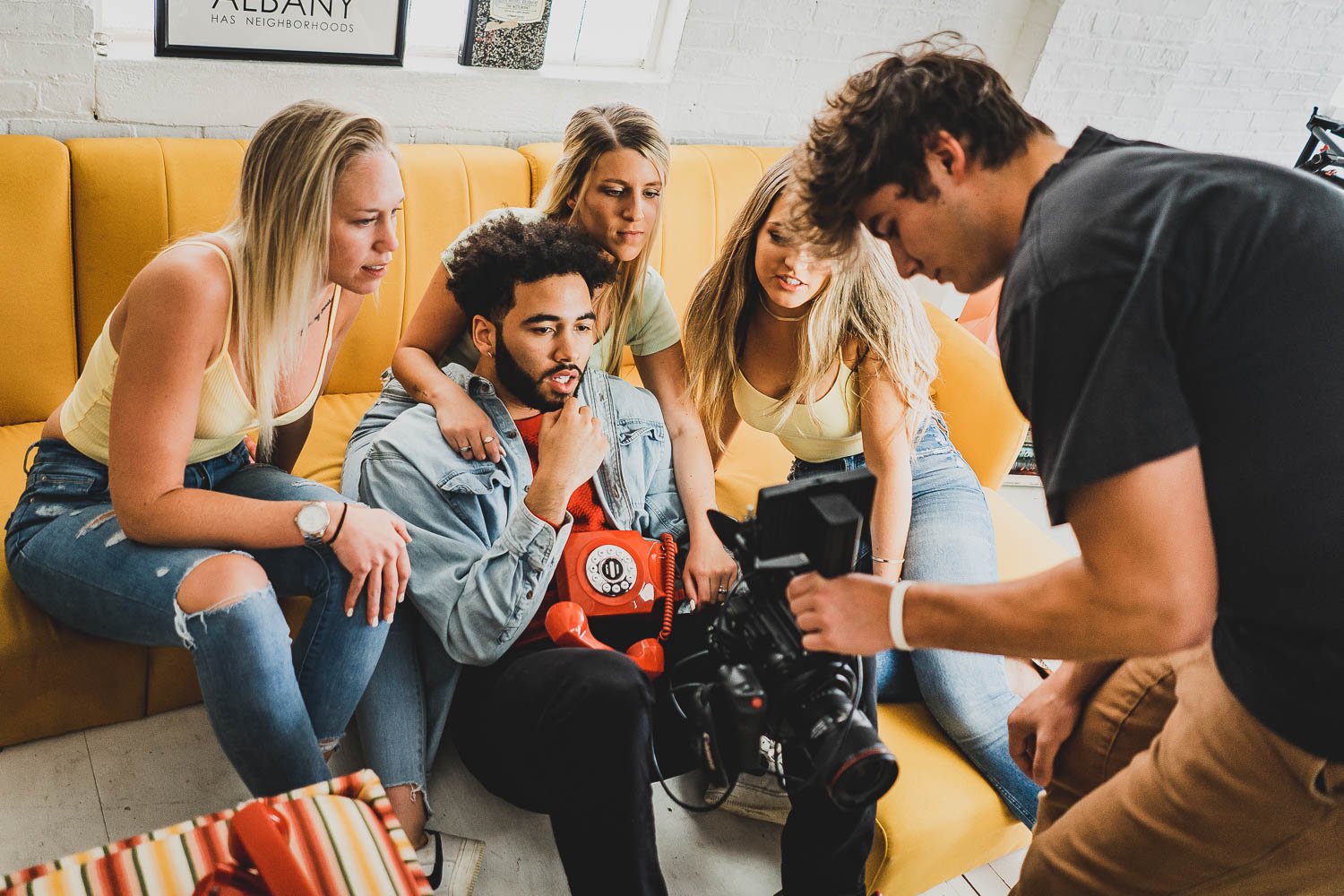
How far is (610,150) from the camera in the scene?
212cm

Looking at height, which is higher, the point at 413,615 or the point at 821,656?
the point at 821,656

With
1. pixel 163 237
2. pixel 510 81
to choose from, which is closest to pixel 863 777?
pixel 163 237

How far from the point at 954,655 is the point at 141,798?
1.47 m

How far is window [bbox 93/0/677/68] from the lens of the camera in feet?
8.89

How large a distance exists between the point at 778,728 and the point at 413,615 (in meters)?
0.77

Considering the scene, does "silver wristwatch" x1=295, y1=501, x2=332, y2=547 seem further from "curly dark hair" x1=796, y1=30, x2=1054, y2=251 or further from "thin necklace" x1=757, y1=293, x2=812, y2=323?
"thin necklace" x1=757, y1=293, x2=812, y2=323

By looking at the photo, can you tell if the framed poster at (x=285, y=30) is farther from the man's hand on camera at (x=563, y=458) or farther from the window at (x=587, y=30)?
the man's hand on camera at (x=563, y=458)

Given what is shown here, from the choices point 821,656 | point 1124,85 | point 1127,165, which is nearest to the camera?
point 1127,165

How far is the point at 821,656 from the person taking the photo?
124 cm

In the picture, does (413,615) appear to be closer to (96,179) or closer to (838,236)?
(838,236)

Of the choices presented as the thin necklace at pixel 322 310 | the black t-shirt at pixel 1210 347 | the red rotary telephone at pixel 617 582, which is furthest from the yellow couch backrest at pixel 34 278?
the black t-shirt at pixel 1210 347

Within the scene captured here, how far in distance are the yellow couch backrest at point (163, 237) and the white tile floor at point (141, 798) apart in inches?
29.7

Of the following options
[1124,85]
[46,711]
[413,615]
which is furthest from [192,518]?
[1124,85]

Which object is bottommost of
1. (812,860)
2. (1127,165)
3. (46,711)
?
(46,711)
